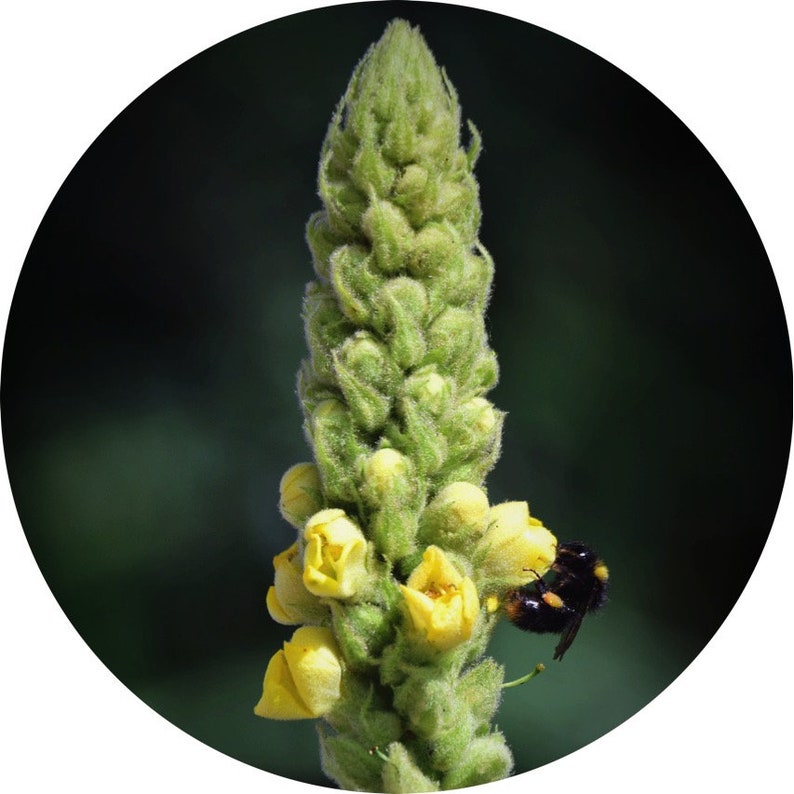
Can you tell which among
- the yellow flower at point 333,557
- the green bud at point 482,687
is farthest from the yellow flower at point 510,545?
the yellow flower at point 333,557

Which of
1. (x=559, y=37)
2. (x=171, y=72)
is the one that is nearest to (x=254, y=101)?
(x=171, y=72)

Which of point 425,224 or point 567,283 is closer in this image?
point 425,224

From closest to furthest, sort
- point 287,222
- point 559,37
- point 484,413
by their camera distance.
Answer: point 484,413 < point 559,37 < point 287,222

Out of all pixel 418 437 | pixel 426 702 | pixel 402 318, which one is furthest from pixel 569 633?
pixel 402 318

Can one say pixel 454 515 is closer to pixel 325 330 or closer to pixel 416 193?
pixel 325 330

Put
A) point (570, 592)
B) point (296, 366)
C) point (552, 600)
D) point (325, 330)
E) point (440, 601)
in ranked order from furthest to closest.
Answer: point (296, 366)
point (570, 592)
point (552, 600)
point (325, 330)
point (440, 601)

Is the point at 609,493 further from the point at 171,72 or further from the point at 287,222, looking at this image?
the point at 171,72

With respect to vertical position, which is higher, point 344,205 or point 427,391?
point 344,205

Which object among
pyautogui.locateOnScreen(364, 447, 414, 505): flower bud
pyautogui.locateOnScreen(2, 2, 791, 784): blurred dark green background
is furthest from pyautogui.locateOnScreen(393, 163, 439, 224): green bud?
pyautogui.locateOnScreen(2, 2, 791, 784): blurred dark green background

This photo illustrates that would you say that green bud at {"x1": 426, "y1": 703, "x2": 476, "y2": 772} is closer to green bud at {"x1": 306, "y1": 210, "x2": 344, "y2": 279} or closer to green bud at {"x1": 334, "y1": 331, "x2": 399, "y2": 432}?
green bud at {"x1": 334, "y1": 331, "x2": 399, "y2": 432}
